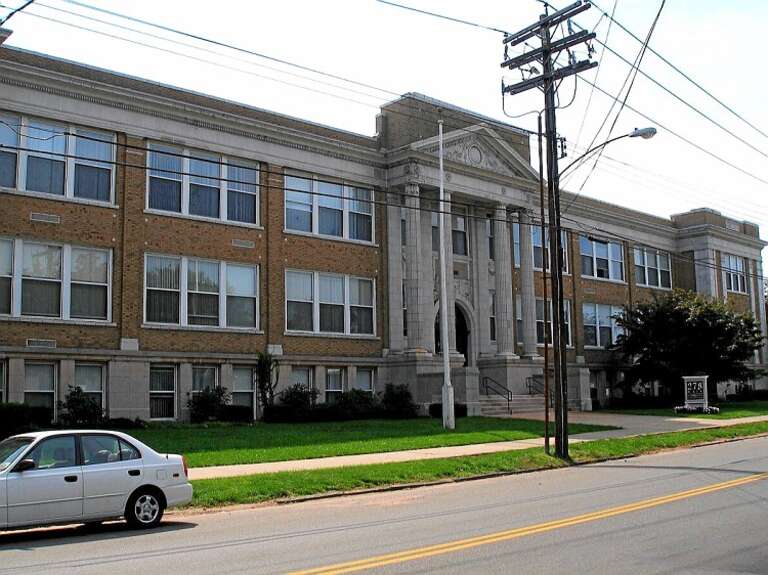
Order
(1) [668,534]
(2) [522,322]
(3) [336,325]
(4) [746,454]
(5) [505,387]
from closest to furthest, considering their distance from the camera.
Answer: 1. (1) [668,534]
2. (4) [746,454]
3. (3) [336,325]
4. (5) [505,387]
5. (2) [522,322]

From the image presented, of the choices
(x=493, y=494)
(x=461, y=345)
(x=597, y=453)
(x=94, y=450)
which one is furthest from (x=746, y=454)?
(x=461, y=345)

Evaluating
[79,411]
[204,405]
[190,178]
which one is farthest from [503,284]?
[79,411]

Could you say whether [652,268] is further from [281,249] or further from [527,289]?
[281,249]

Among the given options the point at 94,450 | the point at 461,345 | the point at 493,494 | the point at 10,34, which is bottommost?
the point at 493,494

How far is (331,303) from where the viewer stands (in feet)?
107

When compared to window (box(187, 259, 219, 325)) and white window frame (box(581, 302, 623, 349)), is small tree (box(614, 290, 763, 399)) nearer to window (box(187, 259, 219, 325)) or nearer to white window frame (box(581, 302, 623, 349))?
white window frame (box(581, 302, 623, 349))

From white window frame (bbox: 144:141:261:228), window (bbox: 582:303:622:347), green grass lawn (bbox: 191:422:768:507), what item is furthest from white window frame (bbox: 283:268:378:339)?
window (bbox: 582:303:622:347)

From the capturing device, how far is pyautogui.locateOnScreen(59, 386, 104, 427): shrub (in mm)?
24609

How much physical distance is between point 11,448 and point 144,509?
187 centimetres

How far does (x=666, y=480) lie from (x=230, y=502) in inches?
305

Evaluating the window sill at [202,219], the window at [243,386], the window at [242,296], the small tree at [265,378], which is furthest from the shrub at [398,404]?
the window sill at [202,219]

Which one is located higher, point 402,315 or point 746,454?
point 402,315

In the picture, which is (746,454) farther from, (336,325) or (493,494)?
(336,325)

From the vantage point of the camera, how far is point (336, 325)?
32750 mm
